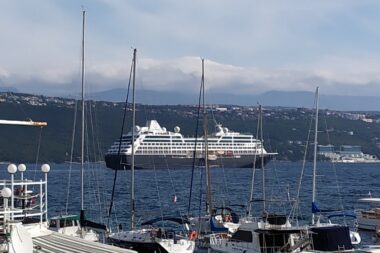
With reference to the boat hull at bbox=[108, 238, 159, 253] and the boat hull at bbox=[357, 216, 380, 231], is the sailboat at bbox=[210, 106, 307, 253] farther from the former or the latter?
the boat hull at bbox=[357, 216, 380, 231]

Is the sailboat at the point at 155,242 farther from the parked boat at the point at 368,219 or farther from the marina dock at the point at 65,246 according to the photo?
the parked boat at the point at 368,219

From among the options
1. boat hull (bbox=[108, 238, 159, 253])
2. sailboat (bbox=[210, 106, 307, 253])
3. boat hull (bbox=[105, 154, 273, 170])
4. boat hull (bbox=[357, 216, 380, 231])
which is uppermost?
sailboat (bbox=[210, 106, 307, 253])

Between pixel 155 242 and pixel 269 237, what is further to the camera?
pixel 155 242

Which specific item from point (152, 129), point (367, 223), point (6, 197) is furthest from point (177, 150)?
point (6, 197)

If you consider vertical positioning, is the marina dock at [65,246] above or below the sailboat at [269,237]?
above

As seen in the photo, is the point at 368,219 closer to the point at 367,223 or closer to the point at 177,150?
the point at 367,223

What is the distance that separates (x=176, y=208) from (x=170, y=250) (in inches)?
1487

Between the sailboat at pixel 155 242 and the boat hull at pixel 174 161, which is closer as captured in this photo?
the sailboat at pixel 155 242

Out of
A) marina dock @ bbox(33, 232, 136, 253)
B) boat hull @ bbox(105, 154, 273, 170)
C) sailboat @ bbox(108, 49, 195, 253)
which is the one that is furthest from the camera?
boat hull @ bbox(105, 154, 273, 170)

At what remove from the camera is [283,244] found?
34531 mm

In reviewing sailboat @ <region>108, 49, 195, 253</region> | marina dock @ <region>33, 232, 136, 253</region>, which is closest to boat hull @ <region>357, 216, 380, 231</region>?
sailboat @ <region>108, 49, 195, 253</region>

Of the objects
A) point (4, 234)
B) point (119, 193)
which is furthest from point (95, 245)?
point (119, 193)

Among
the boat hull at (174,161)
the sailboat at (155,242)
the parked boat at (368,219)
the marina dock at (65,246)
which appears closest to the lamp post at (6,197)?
the marina dock at (65,246)

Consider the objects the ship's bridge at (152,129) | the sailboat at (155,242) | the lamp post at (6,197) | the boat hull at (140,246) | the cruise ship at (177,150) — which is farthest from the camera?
the ship's bridge at (152,129)
